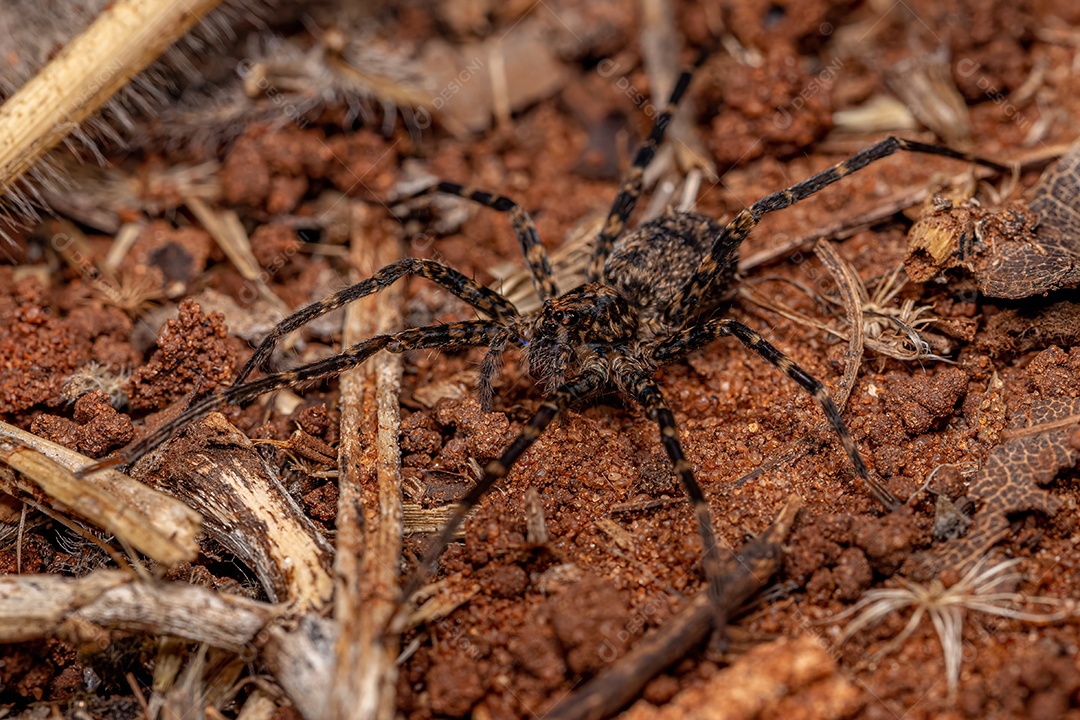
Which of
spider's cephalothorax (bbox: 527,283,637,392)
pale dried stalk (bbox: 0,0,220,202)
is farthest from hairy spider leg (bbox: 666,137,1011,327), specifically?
pale dried stalk (bbox: 0,0,220,202)

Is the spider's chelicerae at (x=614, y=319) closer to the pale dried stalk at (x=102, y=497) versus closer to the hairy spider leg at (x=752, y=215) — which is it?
the hairy spider leg at (x=752, y=215)

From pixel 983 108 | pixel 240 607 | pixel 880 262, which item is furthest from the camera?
pixel 983 108

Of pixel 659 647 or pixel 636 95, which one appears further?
pixel 636 95

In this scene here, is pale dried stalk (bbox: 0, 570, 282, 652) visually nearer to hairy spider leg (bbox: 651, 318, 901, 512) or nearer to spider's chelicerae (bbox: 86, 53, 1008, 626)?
spider's chelicerae (bbox: 86, 53, 1008, 626)

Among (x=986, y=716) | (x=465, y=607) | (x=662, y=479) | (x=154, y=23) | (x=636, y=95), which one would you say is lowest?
(x=986, y=716)

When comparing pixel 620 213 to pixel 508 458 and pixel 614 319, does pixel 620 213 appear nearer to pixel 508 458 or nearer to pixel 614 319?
pixel 614 319

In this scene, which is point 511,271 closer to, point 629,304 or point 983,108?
point 629,304

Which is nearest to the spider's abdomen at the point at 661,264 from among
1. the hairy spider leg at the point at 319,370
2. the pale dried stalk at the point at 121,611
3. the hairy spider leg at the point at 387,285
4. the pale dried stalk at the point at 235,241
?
the hairy spider leg at the point at 387,285

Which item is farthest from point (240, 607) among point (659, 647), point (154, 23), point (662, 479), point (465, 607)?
point (154, 23)

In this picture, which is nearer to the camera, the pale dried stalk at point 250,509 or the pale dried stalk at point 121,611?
the pale dried stalk at point 121,611
